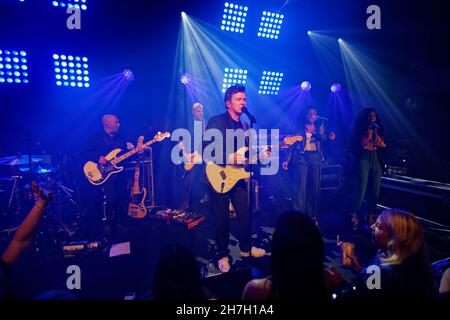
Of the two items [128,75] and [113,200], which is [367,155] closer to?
[113,200]

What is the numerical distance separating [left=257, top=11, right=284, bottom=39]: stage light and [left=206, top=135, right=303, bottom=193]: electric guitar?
13.8 ft

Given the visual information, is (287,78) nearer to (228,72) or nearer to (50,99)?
(228,72)

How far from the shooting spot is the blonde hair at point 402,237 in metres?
2.07

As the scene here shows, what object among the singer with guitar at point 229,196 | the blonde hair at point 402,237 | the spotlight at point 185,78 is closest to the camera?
the blonde hair at point 402,237

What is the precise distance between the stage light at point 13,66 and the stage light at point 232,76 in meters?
4.41

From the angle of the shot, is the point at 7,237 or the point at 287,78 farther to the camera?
the point at 287,78

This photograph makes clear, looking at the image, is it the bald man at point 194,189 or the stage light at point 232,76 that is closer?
the bald man at point 194,189

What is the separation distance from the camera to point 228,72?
7.09 metres

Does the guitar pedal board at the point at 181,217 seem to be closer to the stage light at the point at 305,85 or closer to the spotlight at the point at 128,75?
the spotlight at the point at 128,75

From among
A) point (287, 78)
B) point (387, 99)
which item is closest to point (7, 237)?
point (287, 78)

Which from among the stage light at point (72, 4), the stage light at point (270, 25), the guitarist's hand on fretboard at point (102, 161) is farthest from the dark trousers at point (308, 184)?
the stage light at point (72, 4)

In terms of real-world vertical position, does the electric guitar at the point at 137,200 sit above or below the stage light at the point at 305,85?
below

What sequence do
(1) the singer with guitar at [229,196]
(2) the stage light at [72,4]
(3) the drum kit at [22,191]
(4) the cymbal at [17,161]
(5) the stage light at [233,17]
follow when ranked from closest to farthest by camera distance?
(1) the singer with guitar at [229,196] < (4) the cymbal at [17,161] < (3) the drum kit at [22,191] < (2) the stage light at [72,4] < (5) the stage light at [233,17]
